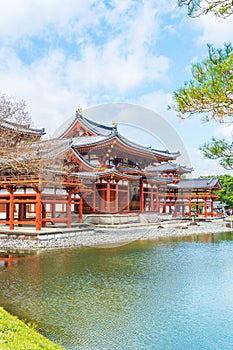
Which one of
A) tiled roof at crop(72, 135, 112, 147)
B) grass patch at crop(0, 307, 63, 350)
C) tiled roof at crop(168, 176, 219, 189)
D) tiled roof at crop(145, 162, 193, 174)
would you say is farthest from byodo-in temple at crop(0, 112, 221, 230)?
grass patch at crop(0, 307, 63, 350)

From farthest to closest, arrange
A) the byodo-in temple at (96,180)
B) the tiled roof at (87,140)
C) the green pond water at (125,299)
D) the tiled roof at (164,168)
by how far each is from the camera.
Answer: the tiled roof at (164,168) < the tiled roof at (87,140) < the byodo-in temple at (96,180) < the green pond water at (125,299)

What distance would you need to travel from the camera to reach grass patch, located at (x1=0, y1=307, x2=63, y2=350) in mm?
4156

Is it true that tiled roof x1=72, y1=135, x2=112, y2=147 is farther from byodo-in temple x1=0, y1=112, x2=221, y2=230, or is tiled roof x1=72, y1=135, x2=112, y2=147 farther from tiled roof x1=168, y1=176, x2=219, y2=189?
tiled roof x1=168, y1=176, x2=219, y2=189

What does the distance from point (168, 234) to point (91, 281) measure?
14016 millimetres

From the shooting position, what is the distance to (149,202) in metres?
33.2

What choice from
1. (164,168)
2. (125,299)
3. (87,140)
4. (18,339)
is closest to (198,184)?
(164,168)

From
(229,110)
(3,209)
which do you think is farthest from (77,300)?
(3,209)

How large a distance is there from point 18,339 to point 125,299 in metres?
3.75

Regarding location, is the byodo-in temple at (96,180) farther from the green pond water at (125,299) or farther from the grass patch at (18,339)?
the grass patch at (18,339)

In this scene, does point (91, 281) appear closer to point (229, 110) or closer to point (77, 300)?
point (77, 300)

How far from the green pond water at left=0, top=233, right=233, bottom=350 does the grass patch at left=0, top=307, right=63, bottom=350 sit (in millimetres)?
643

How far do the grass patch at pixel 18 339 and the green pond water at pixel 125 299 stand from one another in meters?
0.64

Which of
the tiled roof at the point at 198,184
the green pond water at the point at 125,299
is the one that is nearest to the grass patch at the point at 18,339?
the green pond water at the point at 125,299

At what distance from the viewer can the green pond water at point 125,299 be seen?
5.69 metres
